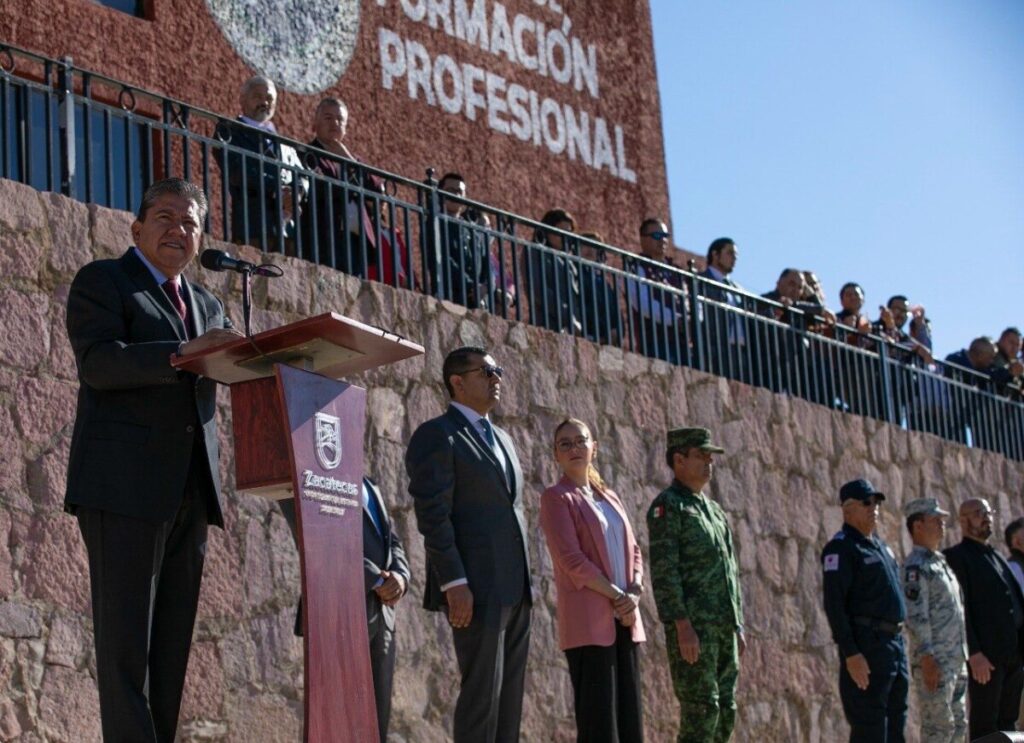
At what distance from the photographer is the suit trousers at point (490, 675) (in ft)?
22.5

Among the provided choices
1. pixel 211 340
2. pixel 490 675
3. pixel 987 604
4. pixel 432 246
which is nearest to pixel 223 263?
pixel 211 340

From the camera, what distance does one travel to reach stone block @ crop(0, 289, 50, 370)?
24.0 ft

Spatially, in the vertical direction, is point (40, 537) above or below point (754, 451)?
below

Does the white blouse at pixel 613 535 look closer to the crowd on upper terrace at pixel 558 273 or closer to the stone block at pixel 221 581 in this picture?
the stone block at pixel 221 581

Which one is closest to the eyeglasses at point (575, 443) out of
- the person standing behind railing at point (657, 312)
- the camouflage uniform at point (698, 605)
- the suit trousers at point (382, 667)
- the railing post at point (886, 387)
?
the camouflage uniform at point (698, 605)

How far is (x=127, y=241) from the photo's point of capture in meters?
7.90

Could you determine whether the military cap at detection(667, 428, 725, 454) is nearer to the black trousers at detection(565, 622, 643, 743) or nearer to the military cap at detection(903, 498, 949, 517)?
the black trousers at detection(565, 622, 643, 743)

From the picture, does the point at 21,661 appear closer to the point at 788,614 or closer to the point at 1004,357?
the point at 788,614

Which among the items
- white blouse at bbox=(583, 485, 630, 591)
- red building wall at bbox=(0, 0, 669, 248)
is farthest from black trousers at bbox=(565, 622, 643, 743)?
red building wall at bbox=(0, 0, 669, 248)

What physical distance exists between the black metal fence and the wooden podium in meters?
3.04

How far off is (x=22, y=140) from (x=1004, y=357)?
10.8 meters

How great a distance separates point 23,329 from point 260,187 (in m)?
1.75

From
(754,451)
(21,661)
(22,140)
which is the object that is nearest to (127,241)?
(22,140)

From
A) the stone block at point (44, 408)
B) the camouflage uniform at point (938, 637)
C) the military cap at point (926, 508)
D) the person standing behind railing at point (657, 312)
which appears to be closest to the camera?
the stone block at point (44, 408)
